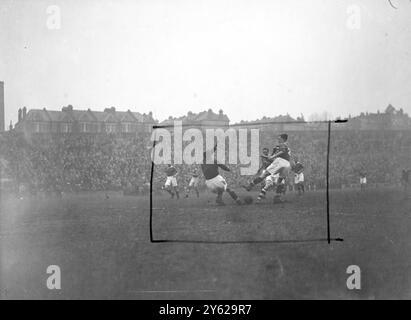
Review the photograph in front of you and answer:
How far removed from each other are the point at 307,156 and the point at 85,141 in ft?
12.8

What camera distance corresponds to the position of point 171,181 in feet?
22.1

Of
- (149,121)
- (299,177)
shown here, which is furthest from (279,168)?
(149,121)

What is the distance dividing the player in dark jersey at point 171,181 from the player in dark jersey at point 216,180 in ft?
1.75

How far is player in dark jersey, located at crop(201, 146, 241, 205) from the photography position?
654 centimetres

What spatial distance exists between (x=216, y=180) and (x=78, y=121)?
8.79 feet

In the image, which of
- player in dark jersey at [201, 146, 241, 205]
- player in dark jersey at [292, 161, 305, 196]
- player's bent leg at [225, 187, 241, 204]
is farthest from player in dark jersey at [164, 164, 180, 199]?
player in dark jersey at [292, 161, 305, 196]

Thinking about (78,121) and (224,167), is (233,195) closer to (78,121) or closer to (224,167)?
(224,167)

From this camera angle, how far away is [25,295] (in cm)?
548

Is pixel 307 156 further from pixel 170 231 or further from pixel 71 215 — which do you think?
pixel 71 215

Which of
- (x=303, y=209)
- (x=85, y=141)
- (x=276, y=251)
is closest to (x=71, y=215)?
(x=85, y=141)

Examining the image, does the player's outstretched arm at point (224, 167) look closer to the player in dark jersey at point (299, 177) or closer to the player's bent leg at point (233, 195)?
the player's bent leg at point (233, 195)

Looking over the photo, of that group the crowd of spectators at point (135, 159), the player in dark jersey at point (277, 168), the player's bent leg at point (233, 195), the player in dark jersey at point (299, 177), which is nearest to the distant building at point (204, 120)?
the crowd of spectators at point (135, 159)

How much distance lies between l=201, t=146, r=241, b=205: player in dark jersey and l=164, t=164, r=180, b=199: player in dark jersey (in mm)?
533

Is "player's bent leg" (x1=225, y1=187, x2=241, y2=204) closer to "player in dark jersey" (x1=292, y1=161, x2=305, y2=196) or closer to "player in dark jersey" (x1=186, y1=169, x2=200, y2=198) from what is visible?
"player in dark jersey" (x1=186, y1=169, x2=200, y2=198)
